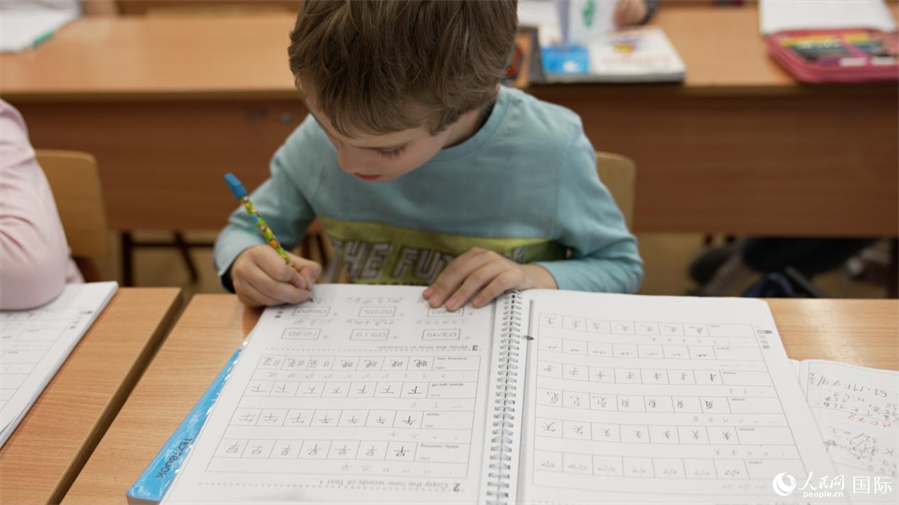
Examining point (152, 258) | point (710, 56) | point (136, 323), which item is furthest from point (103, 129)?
point (710, 56)

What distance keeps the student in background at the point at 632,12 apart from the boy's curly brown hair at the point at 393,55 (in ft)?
3.88

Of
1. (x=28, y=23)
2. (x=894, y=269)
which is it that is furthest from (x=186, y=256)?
(x=894, y=269)

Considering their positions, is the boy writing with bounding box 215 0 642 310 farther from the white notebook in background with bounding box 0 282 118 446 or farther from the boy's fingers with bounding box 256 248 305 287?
the white notebook in background with bounding box 0 282 118 446

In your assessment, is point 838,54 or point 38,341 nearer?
point 38,341

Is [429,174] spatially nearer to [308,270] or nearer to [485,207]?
[485,207]

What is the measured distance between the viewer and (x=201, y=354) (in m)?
0.86

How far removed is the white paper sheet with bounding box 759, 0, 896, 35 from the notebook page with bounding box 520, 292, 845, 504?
4.05 ft

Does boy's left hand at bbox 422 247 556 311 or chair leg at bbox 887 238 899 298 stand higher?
boy's left hand at bbox 422 247 556 311

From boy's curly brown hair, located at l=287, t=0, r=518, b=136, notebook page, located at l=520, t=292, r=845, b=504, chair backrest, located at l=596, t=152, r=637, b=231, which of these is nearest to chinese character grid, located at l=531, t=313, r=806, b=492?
notebook page, located at l=520, t=292, r=845, b=504

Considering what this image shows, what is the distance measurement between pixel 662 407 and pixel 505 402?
0.15 metres

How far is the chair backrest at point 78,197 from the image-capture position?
1233 millimetres

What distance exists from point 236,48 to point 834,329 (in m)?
1.58

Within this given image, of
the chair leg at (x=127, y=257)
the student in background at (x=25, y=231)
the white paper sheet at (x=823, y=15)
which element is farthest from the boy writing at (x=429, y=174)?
the chair leg at (x=127, y=257)

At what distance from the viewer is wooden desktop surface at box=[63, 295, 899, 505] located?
0.71m
